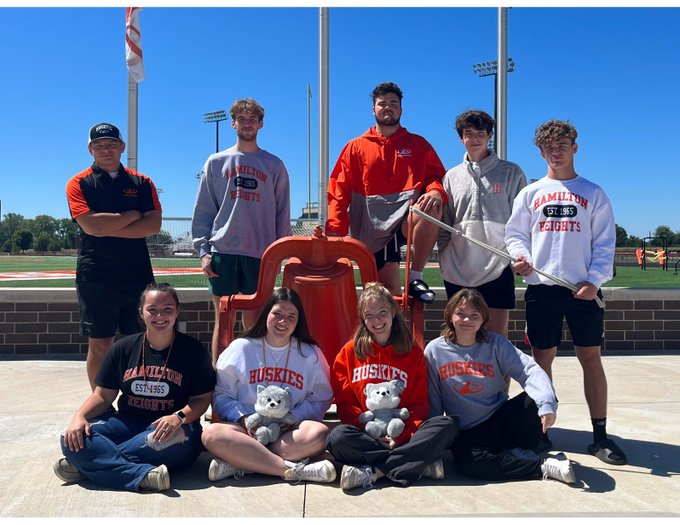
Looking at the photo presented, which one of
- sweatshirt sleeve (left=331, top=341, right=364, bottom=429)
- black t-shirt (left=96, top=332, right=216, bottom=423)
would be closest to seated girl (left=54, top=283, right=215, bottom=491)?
black t-shirt (left=96, top=332, right=216, bottom=423)

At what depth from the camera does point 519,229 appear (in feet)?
11.9

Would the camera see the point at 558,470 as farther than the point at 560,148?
No

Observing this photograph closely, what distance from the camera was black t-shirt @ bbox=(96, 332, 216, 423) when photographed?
311 centimetres

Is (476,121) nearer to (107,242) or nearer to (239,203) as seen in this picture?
(239,203)

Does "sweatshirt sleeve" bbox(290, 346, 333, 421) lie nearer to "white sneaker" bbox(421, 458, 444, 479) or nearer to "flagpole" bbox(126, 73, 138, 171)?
"white sneaker" bbox(421, 458, 444, 479)

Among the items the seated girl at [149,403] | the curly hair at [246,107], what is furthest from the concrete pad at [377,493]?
the curly hair at [246,107]

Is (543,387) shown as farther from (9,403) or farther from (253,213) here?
(9,403)

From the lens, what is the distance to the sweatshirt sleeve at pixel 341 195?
401cm

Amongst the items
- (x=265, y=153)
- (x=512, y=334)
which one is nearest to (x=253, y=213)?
(x=265, y=153)

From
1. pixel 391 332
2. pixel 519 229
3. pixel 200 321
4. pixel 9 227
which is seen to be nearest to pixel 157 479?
pixel 391 332

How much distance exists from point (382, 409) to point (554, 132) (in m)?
1.88

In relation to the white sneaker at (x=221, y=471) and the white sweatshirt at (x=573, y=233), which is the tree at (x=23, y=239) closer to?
the white sneaker at (x=221, y=471)

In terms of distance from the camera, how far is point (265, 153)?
4348 millimetres

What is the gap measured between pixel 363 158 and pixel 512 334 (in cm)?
344
